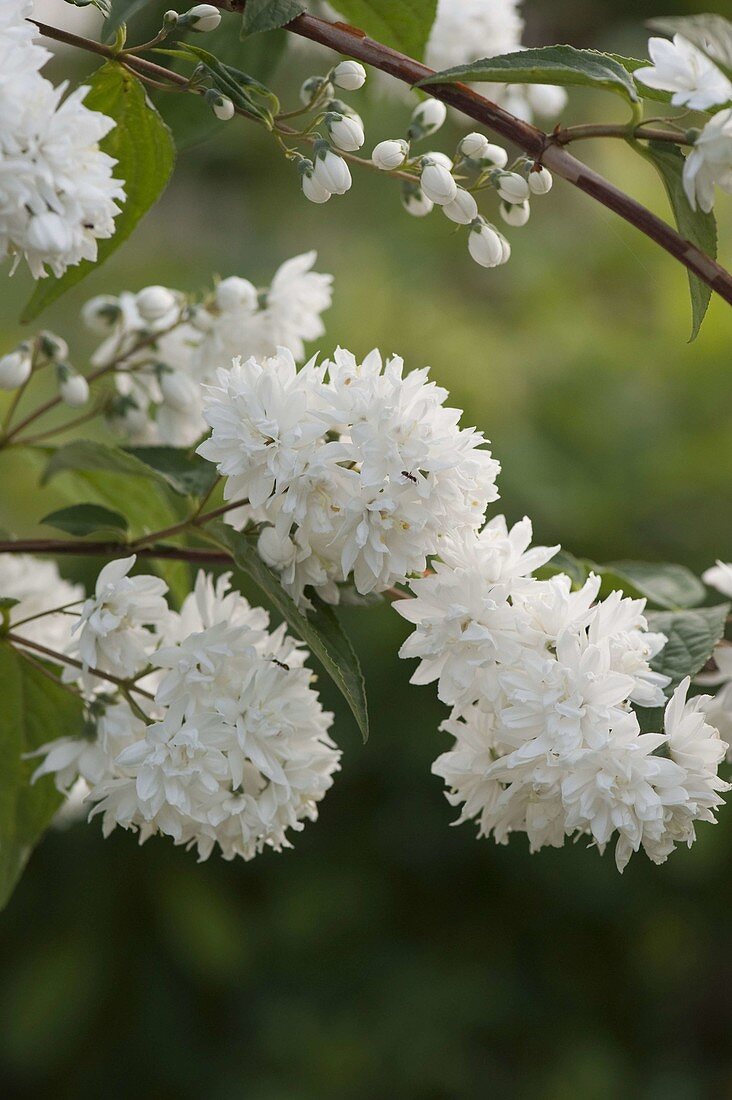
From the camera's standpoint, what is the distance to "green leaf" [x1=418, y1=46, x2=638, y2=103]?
443 millimetres

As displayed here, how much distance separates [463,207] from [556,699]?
0.23 meters

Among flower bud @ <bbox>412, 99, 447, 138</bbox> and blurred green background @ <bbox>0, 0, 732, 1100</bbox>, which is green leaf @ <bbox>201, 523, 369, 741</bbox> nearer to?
flower bud @ <bbox>412, 99, 447, 138</bbox>

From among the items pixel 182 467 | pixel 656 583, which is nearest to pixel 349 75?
pixel 182 467

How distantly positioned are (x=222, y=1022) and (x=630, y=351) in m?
1.46

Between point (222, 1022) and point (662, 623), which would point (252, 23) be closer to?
point (662, 623)

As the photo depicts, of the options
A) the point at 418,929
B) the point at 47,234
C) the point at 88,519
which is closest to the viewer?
the point at 47,234

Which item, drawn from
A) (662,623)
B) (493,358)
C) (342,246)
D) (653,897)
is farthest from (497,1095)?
(342,246)

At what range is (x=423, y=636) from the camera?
49 centimetres

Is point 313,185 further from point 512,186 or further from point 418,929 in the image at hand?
point 418,929

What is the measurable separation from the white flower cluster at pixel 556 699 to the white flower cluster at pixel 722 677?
7 centimetres

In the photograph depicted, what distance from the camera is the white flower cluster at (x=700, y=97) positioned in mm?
444

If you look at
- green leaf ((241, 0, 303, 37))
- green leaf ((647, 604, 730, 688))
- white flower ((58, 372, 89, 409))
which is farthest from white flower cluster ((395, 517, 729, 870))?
white flower ((58, 372, 89, 409))

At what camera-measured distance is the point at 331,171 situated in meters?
0.50

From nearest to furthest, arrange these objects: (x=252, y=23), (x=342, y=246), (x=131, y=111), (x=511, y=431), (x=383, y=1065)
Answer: (x=252, y=23) < (x=131, y=111) < (x=383, y=1065) < (x=511, y=431) < (x=342, y=246)
